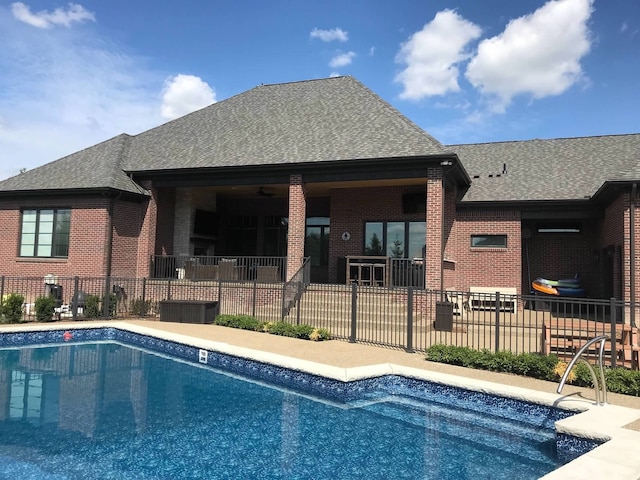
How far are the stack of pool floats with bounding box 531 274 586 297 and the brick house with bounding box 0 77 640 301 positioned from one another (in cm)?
64

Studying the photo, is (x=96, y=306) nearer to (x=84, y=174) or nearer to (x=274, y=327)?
(x=84, y=174)

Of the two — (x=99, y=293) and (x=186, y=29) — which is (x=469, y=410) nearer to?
(x=99, y=293)

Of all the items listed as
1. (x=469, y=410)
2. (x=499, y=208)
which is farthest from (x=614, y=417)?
(x=499, y=208)

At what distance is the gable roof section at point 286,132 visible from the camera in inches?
600

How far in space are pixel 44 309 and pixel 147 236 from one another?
4444mm

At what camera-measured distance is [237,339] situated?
11438 mm

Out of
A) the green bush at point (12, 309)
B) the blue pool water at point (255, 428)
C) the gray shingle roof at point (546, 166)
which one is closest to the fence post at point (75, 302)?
the green bush at point (12, 309)

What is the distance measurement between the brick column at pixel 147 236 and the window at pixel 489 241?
11.8 metres

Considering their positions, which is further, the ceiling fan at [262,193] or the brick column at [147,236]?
the ceiling fan at [262,193]

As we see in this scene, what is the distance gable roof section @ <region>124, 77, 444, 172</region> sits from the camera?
15.2m

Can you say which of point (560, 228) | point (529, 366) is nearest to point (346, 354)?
point (529, 366)

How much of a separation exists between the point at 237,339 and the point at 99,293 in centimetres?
705

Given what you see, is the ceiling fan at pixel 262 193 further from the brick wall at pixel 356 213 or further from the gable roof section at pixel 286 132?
the brick wall at pixel 356 213

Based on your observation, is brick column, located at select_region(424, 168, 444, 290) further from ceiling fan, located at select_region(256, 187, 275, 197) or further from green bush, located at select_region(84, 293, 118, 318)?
green bush, located at select_region(84, 293, 118, 318)
